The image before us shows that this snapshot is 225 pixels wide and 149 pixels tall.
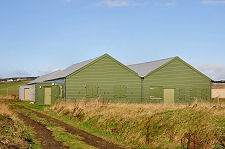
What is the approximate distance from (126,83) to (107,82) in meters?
2.28

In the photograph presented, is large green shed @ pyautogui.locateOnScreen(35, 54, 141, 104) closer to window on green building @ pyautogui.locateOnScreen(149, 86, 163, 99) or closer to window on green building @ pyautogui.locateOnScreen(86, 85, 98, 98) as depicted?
window on green building @ pyautogui.locateOnScreen(86, 85, 98, 98)

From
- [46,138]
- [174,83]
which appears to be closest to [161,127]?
[46,138]

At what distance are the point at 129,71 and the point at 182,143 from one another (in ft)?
80.9

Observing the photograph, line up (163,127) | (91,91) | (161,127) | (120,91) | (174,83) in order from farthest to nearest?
1. (174,83)
2. (120,91)
3. (91,91)
4. (161,127)
5. (163,127)

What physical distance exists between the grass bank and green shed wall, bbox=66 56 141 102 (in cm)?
1552

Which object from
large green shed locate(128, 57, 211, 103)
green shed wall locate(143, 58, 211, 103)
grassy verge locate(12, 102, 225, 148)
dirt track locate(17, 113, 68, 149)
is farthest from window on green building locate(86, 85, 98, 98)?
dirt track locate(17, 113, 68, 149)

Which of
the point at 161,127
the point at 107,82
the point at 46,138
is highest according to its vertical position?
the point at 107,82

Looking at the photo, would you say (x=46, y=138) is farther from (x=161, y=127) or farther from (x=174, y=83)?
(x=174, y=83)

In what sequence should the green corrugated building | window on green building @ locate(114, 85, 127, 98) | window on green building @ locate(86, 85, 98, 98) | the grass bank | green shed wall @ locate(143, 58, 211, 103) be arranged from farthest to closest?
1. green shed wall @ locate(143, 58, 211, 103)
2. window on green building @ locate(114, 85, 127, 98)
3. window on green building @ locate(86, 85, 98, 98)
4. the green corrugated building
5. the grass bank

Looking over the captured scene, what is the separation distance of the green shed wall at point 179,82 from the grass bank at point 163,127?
18.8 meters

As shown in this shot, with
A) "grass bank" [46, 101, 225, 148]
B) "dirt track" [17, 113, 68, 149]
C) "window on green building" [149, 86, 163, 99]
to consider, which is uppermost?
"window on green building" [149, 86, 163, 99]

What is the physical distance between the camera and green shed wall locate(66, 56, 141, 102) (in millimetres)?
33250

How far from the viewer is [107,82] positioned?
34.7 meters

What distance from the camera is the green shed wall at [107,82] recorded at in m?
33.2
